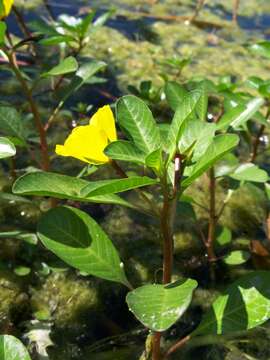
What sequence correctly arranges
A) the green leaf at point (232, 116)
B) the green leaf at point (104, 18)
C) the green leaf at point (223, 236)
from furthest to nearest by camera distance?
the green leaf at point (104, 18) < the green leaf at point (223, 236) < the green leaf at point (232, 116)

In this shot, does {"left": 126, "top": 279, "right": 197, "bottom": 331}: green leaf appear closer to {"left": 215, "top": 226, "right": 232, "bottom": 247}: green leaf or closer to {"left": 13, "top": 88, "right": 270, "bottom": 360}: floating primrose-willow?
{"left": 13, "top": 88, "right": 270, "bottom": 360}: floating primrose-willow

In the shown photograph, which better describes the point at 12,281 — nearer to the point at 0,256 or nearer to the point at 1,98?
the point at 0,256

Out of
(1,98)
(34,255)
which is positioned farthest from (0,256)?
(1,98)

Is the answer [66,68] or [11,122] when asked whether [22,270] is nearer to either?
[11,122]

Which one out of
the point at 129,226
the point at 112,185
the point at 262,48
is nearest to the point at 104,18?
the point at 262,48

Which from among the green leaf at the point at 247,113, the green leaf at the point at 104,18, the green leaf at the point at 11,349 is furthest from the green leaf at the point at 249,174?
the green leaf at the point at 104,18

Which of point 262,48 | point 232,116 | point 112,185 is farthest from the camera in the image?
point 262,48

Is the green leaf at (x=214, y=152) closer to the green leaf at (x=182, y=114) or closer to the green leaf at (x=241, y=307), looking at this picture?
the green leaf at (x=182, y=114)
